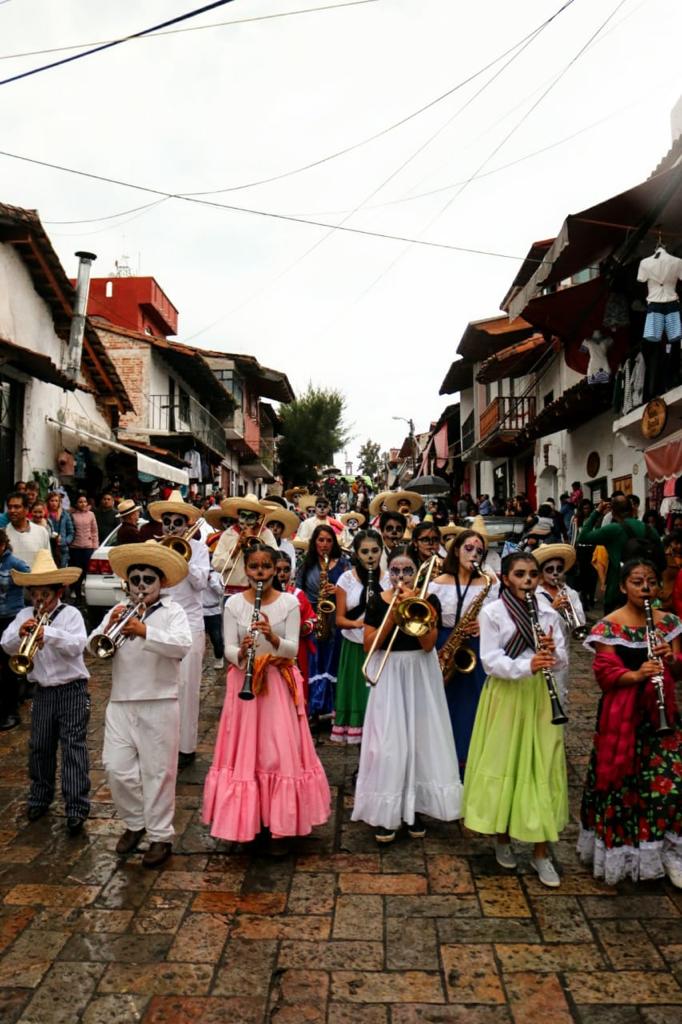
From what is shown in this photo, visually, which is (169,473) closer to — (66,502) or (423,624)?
(66,502)

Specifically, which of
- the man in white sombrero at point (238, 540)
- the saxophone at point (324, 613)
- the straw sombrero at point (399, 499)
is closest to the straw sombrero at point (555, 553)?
the saxophone at point (324, 613)

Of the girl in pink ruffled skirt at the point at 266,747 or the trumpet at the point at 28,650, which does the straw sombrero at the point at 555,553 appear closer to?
the girl in pink ruffled skirt at the point at 266,747

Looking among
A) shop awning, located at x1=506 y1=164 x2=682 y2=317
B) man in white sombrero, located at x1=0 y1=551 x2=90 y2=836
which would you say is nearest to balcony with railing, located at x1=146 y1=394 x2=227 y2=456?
shop awning, located at x1=506 y1=164 x2=682 y2=317

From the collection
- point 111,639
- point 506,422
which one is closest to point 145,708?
point 111,639

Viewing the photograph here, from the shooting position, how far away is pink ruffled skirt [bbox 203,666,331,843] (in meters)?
4.42

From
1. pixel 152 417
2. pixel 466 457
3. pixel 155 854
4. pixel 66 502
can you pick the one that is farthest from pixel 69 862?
pixel 466 457

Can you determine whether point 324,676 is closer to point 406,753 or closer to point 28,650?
point 406,753

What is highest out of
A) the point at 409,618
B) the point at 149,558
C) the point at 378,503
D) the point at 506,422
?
the point at 506,422

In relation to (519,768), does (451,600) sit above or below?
above

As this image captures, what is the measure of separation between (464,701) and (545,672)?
66.4 inches

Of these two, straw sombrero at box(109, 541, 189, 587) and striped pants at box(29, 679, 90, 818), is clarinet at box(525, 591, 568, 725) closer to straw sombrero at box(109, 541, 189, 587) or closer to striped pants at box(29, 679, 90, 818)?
straw sombrero at box(109, 541, 189, 587)

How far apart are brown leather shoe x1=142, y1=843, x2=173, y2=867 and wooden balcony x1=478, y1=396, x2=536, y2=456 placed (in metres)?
21.4

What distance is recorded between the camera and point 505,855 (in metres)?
4.38

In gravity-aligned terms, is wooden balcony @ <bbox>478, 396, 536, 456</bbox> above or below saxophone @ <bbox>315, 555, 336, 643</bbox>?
above
